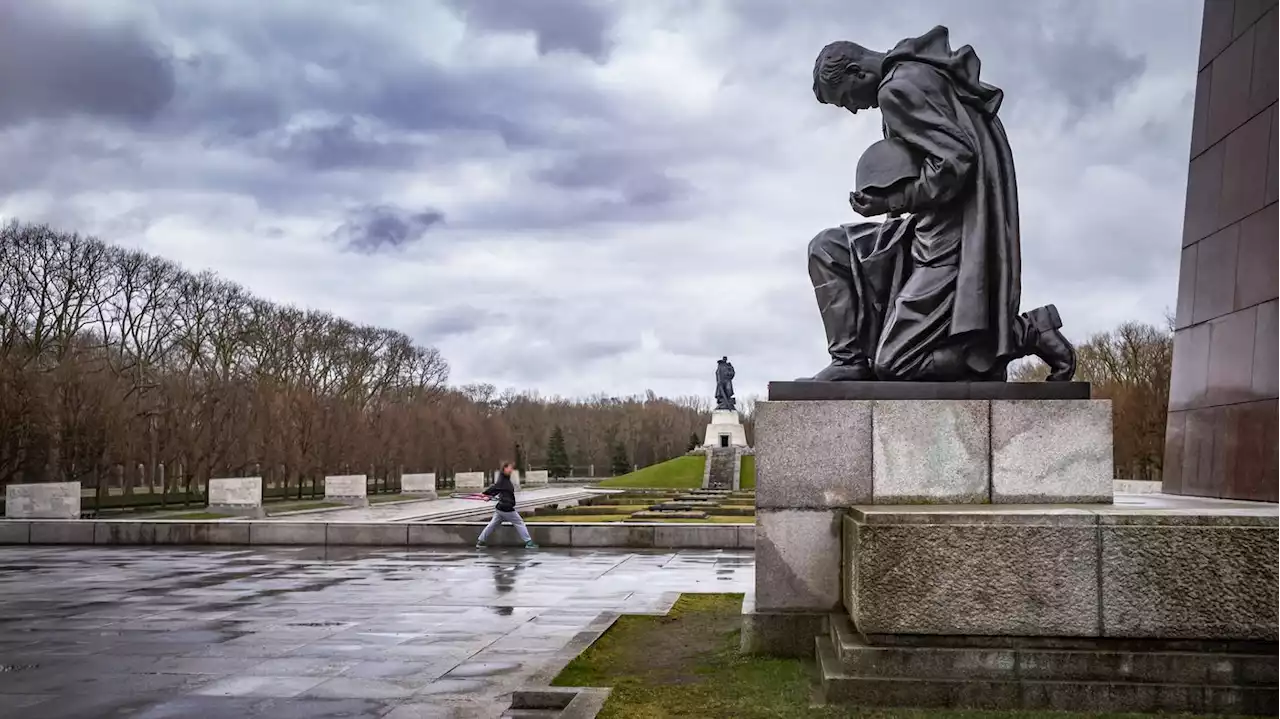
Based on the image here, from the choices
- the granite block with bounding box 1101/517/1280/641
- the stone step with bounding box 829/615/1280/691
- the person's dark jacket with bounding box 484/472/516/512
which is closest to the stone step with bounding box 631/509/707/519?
the person's dark jacket with bounding box 484/472/516/512

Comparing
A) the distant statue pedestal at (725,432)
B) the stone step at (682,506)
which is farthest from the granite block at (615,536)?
the distant statue pedestal at (725,432)

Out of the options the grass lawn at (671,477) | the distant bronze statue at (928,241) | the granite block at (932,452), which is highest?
the distant bronze statue at (928,241)

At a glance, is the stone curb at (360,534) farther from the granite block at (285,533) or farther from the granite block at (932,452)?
the granite block at (932,452)

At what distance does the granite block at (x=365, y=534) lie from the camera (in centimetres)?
1928

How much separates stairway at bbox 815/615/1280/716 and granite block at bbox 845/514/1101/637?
108mm

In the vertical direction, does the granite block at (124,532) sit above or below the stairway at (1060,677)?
below

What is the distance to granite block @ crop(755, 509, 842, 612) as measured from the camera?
673 centimetres

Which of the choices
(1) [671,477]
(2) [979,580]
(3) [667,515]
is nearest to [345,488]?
(3) [667,515]

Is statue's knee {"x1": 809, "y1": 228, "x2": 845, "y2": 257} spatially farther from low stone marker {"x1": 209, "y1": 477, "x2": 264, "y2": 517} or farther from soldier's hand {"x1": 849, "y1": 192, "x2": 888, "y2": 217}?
low stone marker {"x1": 209, "y1": 477, "x2": 264, "y2": 517}

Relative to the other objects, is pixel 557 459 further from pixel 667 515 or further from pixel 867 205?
pixel 867 205

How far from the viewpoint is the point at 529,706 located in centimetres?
596

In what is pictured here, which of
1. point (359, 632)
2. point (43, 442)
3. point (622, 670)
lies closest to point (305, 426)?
point (43, 442)

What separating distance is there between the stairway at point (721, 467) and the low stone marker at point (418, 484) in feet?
52.0

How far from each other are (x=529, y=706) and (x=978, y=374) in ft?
12.2
